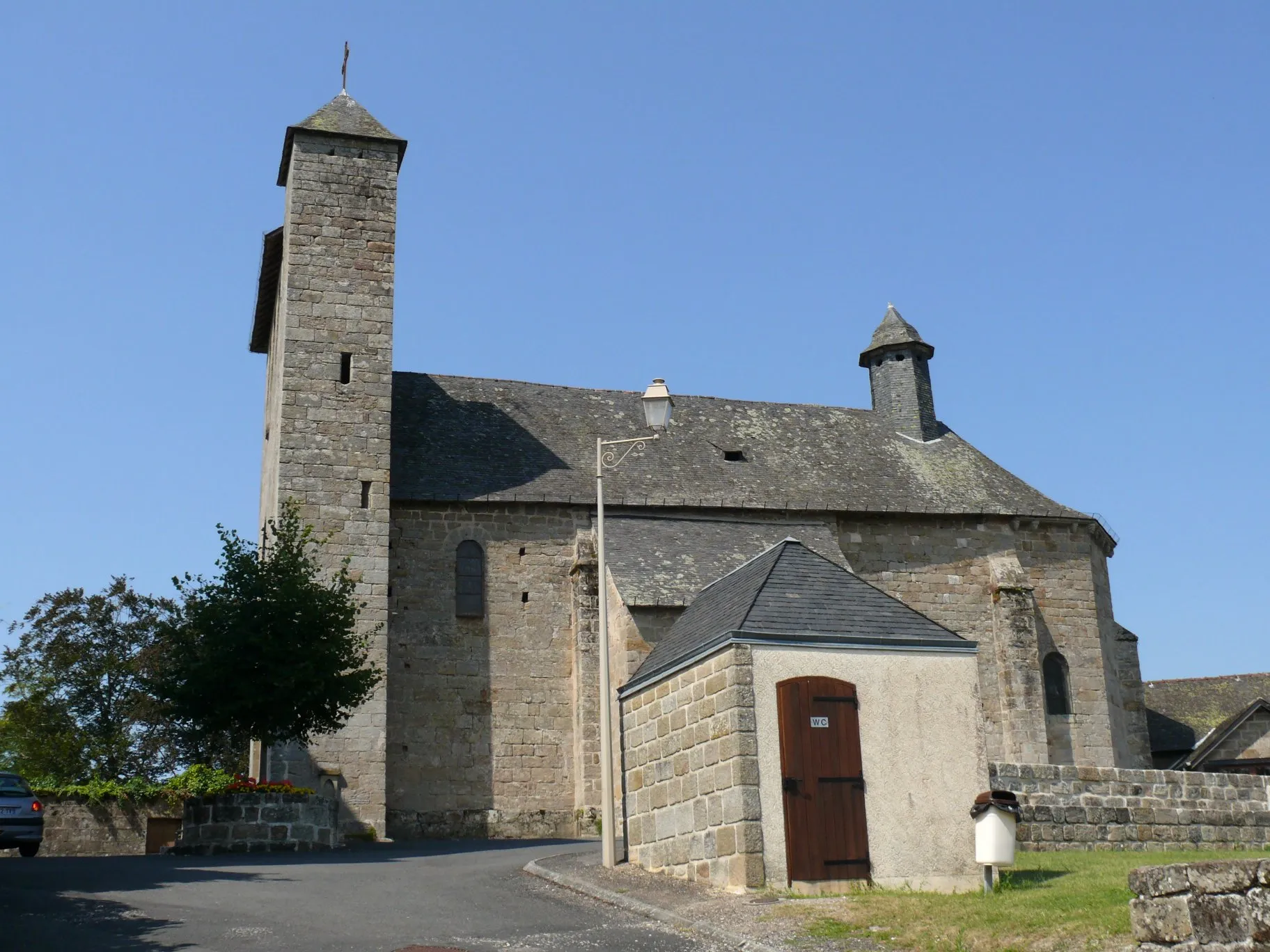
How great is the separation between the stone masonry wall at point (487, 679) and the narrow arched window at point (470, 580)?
11 centimetres

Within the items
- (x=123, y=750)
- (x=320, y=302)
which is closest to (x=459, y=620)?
(x=320, y=302)

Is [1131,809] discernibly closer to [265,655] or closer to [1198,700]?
[265,655]

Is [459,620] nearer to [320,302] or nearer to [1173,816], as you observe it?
[320,302]

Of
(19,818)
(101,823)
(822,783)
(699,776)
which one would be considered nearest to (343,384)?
(101,823)

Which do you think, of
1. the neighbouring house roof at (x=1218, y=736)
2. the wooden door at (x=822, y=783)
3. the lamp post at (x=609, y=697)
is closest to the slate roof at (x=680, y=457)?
the neighbouring house roof at (x=1218, y=736)

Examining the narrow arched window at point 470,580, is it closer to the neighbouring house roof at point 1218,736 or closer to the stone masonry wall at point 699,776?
the stone masonry wall at point 699,776

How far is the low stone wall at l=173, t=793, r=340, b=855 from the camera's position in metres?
15.7

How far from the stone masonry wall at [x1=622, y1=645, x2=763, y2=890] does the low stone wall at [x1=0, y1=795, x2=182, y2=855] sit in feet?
35.1

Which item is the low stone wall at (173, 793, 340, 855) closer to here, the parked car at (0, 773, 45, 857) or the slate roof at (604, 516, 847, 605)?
the parked car at (0, 773, 45, 857)

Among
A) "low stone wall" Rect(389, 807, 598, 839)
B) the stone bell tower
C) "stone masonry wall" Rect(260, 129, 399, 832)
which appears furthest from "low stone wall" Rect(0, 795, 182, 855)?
"low stone wall" Rect(389, 807, 598, 839)

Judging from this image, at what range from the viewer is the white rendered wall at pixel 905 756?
1112 cm

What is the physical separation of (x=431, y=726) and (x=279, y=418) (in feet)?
19.0

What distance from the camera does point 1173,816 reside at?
14914 mm

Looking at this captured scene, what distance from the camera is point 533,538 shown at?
2284 cm
